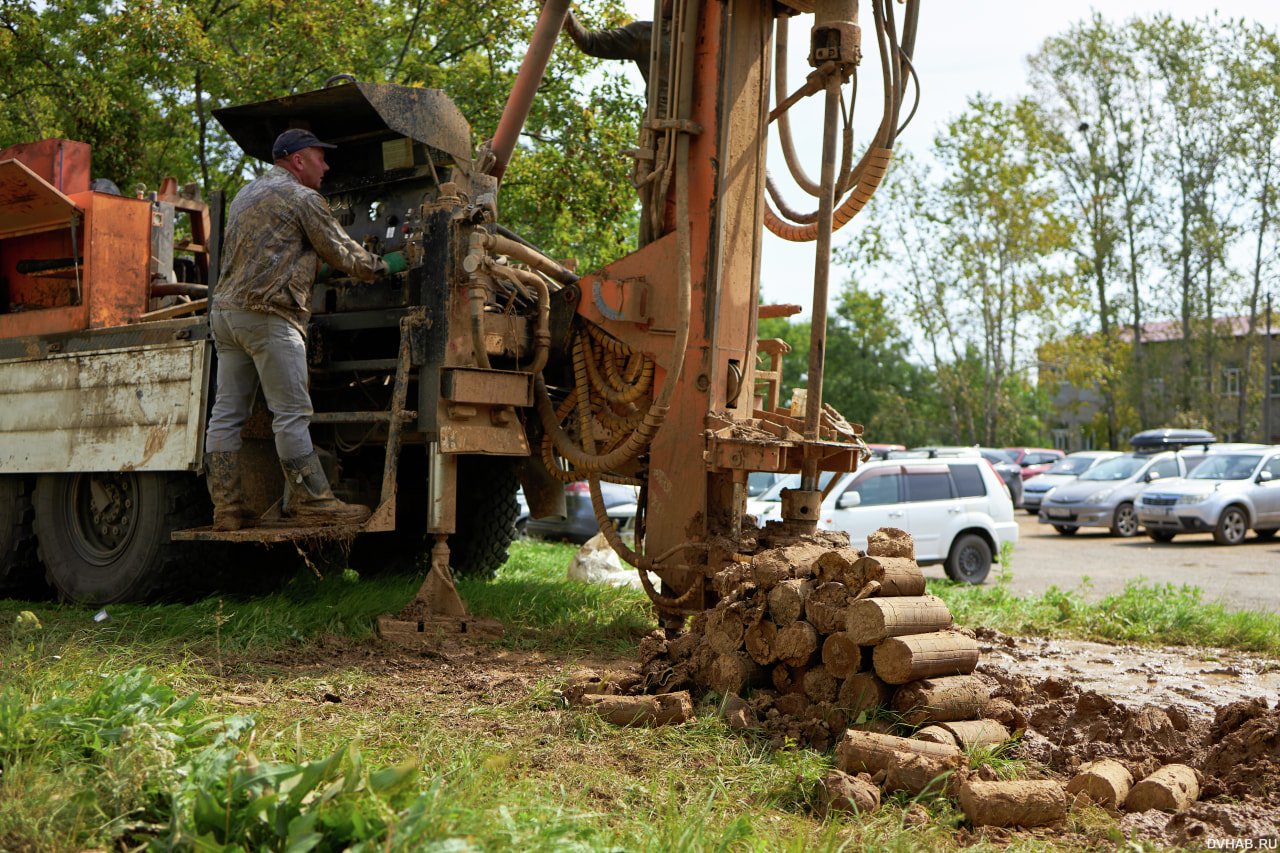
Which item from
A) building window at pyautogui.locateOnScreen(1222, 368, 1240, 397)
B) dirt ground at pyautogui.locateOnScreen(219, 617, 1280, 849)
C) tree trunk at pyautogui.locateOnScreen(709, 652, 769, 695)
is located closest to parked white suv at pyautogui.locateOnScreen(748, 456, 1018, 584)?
dirt ground at pyautogui.locateOnScreen(219, 617, 1280, 849)

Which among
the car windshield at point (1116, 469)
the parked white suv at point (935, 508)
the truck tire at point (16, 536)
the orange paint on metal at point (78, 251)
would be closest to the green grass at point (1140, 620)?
the parked white suv at point (935, 508)

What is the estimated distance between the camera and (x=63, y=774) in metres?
3.24

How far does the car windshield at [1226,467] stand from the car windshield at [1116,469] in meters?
1.38

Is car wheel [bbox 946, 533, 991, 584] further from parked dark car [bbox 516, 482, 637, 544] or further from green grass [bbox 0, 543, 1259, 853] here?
green grass [bbox 0, 543, 1259, 853]

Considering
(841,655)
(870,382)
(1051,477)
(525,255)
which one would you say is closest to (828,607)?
(841,655)

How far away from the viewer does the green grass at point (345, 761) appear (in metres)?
2.95

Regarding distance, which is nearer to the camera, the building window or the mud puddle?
the mud puddle

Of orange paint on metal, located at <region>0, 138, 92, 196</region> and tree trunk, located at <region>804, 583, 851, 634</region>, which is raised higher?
orange paint on metal, located at <region>0, 138, 92, 196</region>

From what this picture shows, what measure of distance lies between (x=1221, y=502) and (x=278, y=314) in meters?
17.2

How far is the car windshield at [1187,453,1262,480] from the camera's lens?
19.3 metres

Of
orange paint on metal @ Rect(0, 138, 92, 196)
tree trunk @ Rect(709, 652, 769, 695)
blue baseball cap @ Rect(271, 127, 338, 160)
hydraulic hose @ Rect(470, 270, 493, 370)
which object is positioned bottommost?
tree trunk @ Rect(709, 652, 769, 695)

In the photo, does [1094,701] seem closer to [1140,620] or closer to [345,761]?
[345,761]

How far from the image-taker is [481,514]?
8422 mm

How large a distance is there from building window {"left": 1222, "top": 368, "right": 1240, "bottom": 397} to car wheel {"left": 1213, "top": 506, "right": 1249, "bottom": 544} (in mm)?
19948
